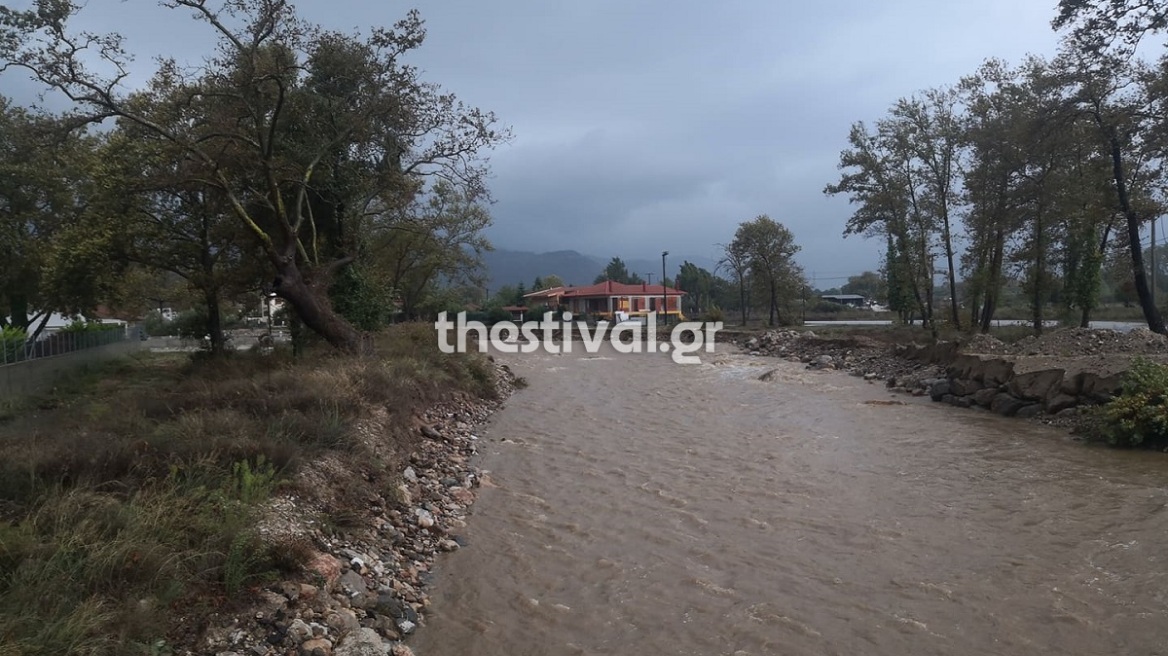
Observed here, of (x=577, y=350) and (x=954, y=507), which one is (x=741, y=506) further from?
(x=577, y=350)

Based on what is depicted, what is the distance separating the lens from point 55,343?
1938 cm

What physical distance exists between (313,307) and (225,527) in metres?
10.0

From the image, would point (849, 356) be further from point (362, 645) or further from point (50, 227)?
point (50, 227)

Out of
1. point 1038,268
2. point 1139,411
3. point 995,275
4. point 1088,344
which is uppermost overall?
point 1038,268

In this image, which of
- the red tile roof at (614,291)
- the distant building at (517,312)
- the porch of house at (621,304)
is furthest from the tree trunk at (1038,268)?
the red tile roof at (614,291)

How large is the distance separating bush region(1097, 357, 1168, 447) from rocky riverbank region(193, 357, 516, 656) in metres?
9.52

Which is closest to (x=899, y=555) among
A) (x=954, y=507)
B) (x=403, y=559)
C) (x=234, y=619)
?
(x=954, y=507)

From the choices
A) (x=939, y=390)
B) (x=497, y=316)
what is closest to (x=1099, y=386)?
(x=939, y=390)

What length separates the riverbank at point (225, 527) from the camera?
12.6ft

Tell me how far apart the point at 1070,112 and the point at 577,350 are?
80.0ft

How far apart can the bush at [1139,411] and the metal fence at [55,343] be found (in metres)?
20.8

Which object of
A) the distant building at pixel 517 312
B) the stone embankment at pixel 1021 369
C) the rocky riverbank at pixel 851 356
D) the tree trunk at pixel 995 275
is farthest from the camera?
the distant building at pixel 517 312

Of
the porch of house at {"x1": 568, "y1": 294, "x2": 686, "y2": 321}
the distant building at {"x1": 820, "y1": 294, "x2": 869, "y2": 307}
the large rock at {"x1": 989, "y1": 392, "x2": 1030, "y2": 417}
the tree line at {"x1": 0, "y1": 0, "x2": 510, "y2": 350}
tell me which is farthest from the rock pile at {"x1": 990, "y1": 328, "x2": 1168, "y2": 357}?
the distant building at {"x1": 820, "y1": 294, "x2": 869, "y2": 307}

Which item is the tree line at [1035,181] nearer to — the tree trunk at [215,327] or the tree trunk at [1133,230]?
the tree trunk at [1133,230]
